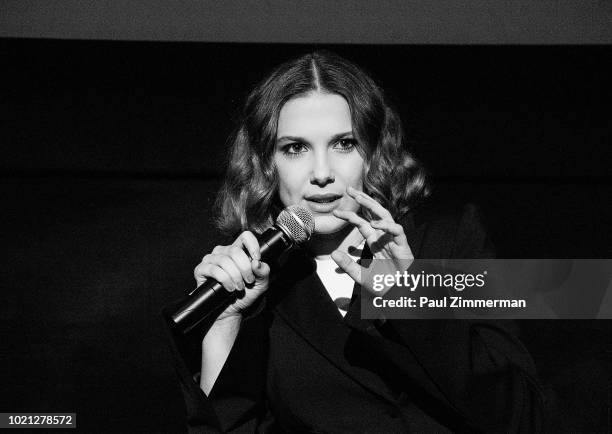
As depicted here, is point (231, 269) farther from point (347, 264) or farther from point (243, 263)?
point (347, 264)

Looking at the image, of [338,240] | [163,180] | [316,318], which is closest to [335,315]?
[316,318]

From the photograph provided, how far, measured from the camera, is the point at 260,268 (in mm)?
1107

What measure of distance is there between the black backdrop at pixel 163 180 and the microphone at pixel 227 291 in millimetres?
837

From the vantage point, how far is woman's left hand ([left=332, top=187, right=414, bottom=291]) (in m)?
1.06

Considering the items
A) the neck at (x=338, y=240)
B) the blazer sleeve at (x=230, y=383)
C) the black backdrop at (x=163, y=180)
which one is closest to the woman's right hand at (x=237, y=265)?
the blazer sleeve at (x=230, y=383)

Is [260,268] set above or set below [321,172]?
below

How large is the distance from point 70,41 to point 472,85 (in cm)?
121

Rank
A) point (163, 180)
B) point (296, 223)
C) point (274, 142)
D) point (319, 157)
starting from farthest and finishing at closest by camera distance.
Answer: point (163, 180) → point (274, 142) → point (319, 157) → point (296, 223)

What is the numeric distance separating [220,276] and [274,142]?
59cm

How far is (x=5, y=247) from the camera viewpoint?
197cm

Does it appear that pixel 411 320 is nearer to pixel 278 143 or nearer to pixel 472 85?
pixel 278 143

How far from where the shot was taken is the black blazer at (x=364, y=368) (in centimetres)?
116

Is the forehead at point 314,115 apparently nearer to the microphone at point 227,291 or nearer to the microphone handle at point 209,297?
the microphone at point 227,291

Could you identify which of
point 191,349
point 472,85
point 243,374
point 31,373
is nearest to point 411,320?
point 243,374
